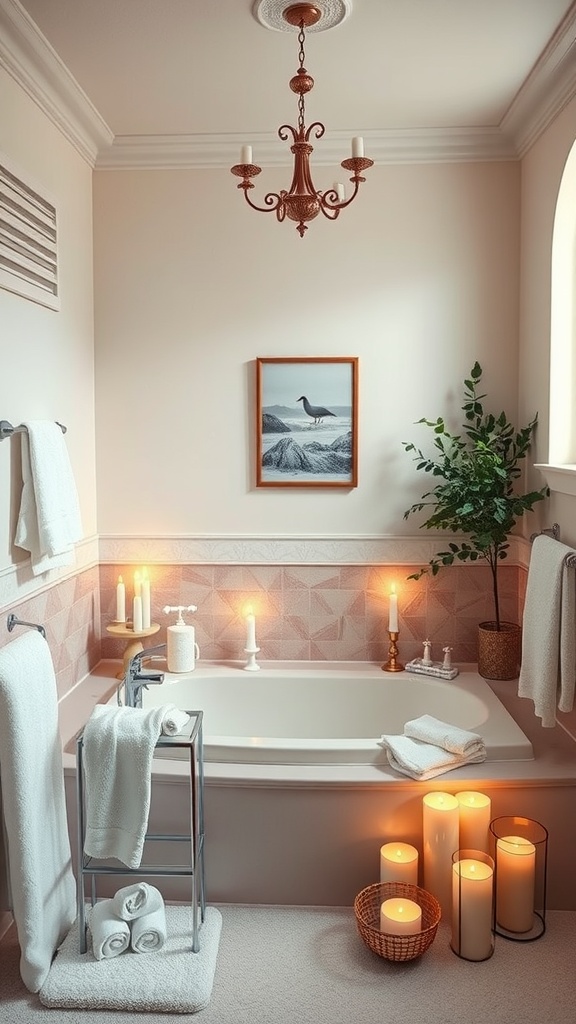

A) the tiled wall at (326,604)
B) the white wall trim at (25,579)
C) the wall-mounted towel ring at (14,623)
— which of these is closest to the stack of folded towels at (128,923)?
the wall-mounted towel ring at (14,623)

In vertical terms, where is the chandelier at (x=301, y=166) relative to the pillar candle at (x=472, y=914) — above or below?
above

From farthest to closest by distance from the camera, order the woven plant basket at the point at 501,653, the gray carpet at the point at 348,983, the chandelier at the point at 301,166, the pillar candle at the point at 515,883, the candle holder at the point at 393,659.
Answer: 1. the candle holder at the point at 393,659
2. the woven plant basket at the point at 501,653
3. the pillar candle at the point at 515,883
4. the chandelier at the point at 301,166
5. the gray carpet at the point at 348,983

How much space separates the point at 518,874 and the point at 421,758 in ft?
1.33

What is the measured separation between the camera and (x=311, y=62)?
263 cm

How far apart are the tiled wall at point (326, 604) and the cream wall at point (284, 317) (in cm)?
19

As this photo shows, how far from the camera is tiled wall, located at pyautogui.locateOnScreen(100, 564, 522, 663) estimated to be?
342cm

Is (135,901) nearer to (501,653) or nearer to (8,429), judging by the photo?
(8,429)

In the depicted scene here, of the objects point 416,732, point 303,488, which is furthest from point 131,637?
point 416,732

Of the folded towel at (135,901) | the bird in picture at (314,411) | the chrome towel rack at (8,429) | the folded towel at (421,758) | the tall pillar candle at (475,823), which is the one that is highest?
the bird in picture at (314,411)

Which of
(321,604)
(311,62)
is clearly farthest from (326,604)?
(311,62)

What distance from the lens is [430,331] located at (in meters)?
3.36

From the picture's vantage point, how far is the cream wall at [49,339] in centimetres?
248

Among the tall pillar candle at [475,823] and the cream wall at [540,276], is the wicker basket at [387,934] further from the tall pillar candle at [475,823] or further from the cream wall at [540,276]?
the cream wall at [540,276]

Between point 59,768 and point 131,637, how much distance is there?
0.99 meters
